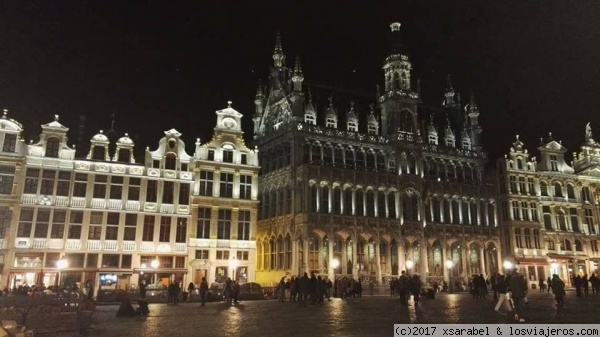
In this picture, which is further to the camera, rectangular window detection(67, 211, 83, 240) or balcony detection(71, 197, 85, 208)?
balcony detection(71, 197, 85, 208)

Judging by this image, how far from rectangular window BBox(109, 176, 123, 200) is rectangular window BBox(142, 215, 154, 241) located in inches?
115

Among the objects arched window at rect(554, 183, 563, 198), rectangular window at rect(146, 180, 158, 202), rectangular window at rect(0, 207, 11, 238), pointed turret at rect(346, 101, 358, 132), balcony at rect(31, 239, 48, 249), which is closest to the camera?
rectangular window at rect(0, 207, 11, 238)

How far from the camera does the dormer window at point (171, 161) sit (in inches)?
1800

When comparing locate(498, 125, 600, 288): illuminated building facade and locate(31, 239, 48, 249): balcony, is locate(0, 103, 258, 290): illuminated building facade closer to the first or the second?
locate(31, 239, 48, 249): balcony

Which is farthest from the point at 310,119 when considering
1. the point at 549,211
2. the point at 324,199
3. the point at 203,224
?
the point at 549,211

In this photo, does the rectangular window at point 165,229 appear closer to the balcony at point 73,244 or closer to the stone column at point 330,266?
the balcony at point 73,244

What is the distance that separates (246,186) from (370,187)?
47.3 ft

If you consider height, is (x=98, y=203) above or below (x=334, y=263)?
above

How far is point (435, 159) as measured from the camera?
62.4 meters

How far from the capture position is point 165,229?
44.6m

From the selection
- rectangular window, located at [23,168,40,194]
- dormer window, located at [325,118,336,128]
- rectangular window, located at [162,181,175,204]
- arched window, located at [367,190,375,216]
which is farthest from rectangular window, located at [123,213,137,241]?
arched window, located at [367,190,375,216]

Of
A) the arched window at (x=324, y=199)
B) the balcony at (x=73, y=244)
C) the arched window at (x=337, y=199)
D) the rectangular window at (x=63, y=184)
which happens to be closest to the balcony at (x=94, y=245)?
the balcony at (x=73, y=244)

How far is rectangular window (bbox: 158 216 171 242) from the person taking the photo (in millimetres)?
44375

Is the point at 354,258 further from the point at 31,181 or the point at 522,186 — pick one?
the point at 31,181
